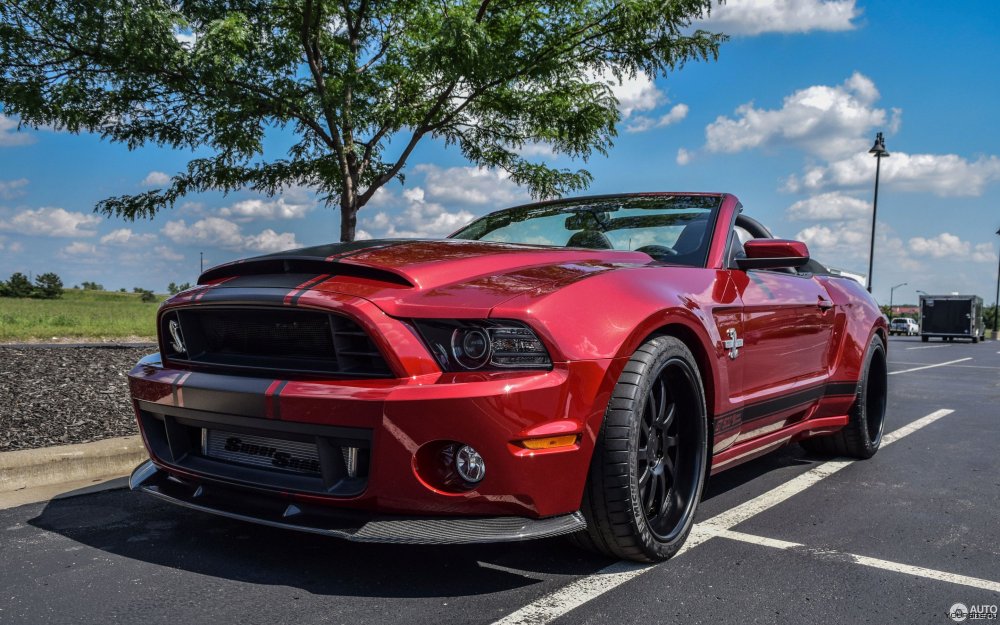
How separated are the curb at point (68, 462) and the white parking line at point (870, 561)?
3.30 metres

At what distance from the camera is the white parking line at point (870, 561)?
9.32 feet

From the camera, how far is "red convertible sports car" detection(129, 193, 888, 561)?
2.50 m

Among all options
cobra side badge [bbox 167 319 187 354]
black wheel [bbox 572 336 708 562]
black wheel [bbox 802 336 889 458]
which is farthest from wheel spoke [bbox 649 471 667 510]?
black wheel [bbox 802 336 889 458]

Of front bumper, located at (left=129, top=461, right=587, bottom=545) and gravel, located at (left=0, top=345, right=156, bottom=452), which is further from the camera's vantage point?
gravel, located at (left=0, top=345, right=156, bottom=452)

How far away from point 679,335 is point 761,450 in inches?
46.0

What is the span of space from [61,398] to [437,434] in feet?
15.4

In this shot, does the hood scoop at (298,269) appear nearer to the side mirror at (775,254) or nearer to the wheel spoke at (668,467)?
the wheel spoke at (668,467)

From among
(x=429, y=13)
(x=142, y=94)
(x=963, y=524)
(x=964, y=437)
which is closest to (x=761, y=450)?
(x=963, y=524)

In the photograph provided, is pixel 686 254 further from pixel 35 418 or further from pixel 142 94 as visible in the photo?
pixel 142 94

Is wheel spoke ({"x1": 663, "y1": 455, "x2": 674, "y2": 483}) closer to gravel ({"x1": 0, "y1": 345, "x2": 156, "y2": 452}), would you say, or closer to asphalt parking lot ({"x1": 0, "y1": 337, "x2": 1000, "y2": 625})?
asphalt parking lot ({"x1": 0, "y1": 337, "x2": 1000, "y2": 625})

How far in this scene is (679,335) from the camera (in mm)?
3227

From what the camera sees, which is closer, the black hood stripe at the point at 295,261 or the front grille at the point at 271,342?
the front grille at the point at 271,342

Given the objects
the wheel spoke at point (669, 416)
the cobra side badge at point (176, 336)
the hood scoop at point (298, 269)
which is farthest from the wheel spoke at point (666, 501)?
the cobra side badge at point (176, 336)

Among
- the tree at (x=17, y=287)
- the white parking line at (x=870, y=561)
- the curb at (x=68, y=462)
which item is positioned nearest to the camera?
the white parking line at (x=870, y=561)
